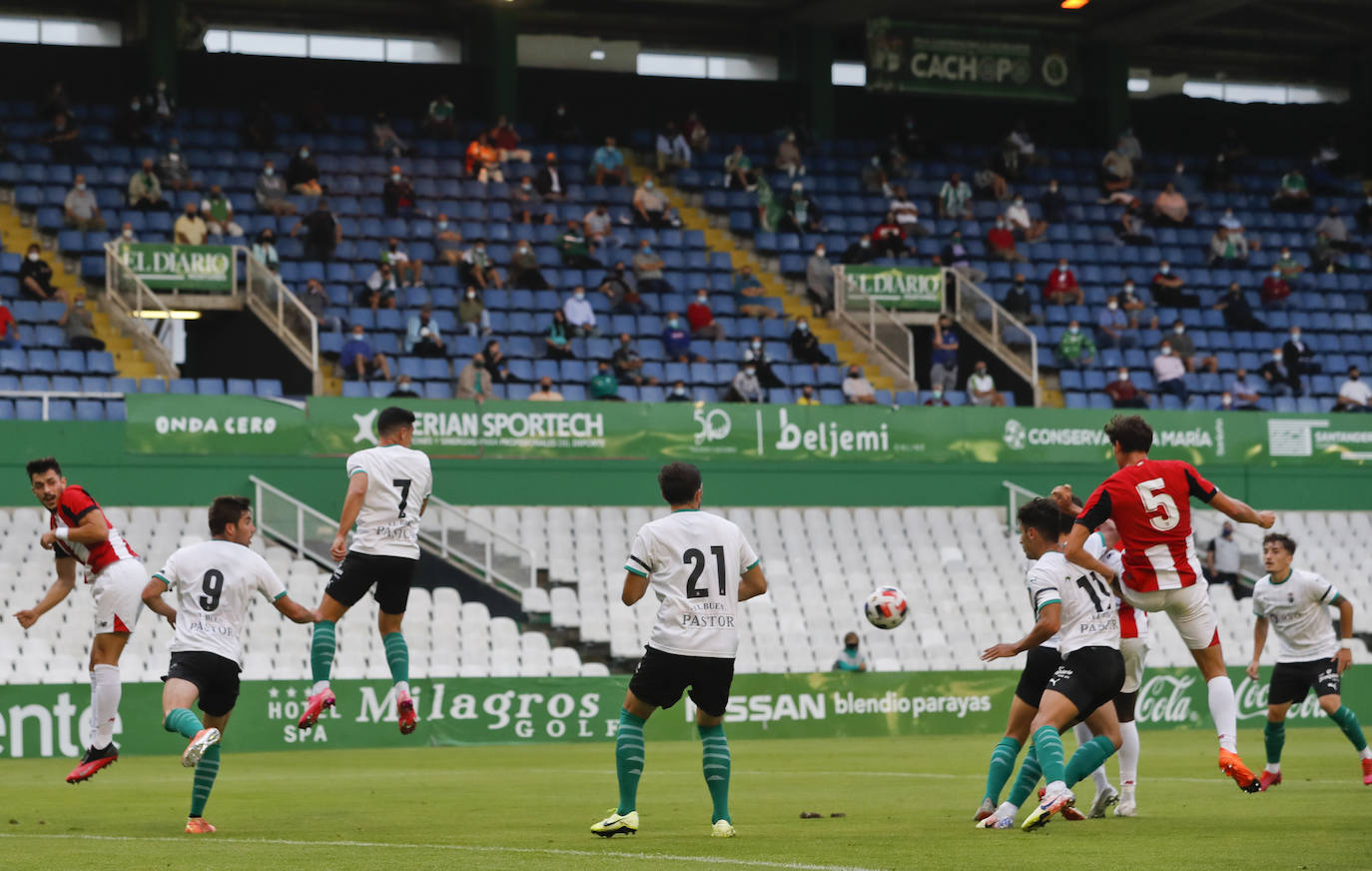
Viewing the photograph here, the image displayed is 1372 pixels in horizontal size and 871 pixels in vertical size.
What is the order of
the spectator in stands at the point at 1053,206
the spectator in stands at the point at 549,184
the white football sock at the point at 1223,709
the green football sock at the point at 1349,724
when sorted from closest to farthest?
the white football sock at the point at 1223,709, the green football sock at the point at 1349,724, the spectator in stands at the point at 549,184, the spectator in stands at the point at 1053,206

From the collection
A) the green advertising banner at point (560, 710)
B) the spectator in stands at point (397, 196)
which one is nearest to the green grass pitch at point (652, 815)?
the green advertising banner at point (560, 710)

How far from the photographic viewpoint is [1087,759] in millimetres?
10383

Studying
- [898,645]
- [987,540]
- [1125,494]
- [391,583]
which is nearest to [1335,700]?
[1125,494]

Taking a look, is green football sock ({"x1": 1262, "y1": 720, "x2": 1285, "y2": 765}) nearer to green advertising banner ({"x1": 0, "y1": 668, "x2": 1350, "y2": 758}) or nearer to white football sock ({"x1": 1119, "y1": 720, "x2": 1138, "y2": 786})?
white football sock ({"x1": 1119, "y1": 720, "x2": 1138, "y2": 786})

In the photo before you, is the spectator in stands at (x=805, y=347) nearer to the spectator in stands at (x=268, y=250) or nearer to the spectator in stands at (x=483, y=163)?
the spectator in stands at (x=483, y=163)

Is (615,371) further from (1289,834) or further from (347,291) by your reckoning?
(1289,834)

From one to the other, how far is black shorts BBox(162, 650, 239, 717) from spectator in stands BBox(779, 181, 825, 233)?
23.5 metres

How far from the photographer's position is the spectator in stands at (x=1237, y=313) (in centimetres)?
3359

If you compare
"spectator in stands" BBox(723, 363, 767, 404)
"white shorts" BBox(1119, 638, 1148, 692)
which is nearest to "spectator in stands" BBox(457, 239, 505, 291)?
"spectator in stands" BBox(723, 363, 767, 404)

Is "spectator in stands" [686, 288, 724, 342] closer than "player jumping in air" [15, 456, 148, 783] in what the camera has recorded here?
No

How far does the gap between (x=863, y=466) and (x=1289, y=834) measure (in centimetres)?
1843

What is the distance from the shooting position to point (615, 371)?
28.4 metres

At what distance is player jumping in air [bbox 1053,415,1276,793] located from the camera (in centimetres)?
1030

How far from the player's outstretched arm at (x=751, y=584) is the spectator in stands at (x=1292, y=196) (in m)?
30.4
